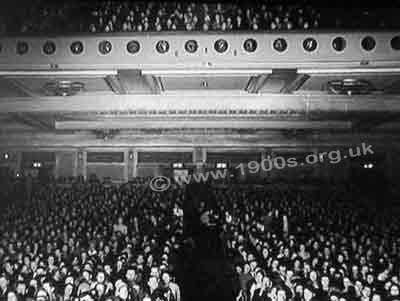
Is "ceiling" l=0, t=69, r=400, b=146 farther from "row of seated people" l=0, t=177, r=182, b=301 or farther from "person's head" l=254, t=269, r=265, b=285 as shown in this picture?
"person's head" l=254, t=269, r=265, b=285

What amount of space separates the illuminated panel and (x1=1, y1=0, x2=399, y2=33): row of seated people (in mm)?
198

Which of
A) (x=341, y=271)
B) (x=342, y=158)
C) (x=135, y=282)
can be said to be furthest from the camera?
(x=342, y=158)

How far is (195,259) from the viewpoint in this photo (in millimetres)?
8688

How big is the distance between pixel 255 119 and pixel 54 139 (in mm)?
7733

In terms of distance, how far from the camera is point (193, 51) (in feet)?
28.2

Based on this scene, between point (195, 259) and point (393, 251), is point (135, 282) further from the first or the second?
point (393, 251)

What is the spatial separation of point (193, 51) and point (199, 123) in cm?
517

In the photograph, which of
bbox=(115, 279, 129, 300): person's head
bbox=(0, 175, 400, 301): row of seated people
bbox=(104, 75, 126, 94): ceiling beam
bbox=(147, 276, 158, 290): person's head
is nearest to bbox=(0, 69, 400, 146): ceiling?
bbox=(104, 75, 126, 94): ceiling beam

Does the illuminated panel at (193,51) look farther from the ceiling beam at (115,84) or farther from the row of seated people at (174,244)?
the row of seated people at (174,244)

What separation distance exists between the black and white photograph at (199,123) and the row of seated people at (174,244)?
43 millimetres

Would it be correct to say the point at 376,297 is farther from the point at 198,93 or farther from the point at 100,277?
the point at 198,93

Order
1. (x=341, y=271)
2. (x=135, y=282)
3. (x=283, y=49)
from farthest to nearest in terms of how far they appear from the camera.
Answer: (x=283, y=49), (x=341, y=271), (x=135, y=282)

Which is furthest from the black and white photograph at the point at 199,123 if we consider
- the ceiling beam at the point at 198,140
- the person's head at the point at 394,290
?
the ceiling beam at the point at 198,140

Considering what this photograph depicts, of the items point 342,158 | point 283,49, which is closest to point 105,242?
point 283,49
